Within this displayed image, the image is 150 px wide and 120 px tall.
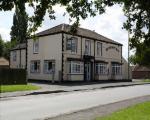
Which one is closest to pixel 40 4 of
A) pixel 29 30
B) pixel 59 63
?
pixel 29 30

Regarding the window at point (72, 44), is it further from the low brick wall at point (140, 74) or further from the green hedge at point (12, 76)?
the low brick wall at point (140, 74)

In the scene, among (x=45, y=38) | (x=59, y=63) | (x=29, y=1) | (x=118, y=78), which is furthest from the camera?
(x=118, y=78)

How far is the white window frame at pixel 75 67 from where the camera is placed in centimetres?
4361

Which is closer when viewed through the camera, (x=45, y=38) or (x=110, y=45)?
(x=45, y=38)

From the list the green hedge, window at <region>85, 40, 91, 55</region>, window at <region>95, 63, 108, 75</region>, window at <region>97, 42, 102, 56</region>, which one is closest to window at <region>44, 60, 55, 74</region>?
window at <region>85, 40, 91, 55</region>

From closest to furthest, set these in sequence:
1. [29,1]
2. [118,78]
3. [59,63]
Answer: [29,1], [59,63], [118,78]

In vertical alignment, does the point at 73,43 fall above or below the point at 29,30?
above

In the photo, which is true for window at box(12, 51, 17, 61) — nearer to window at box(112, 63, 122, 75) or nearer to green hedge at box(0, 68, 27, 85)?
window at box(112, 63, 122, 75)

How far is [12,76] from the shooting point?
34.0 metres

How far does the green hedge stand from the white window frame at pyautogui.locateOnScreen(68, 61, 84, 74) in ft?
31.7

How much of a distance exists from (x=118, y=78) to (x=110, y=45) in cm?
543

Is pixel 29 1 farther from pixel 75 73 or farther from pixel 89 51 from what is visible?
pixel 89 51

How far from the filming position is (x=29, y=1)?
279 inches

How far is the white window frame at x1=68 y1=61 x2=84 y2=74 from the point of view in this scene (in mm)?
43606
